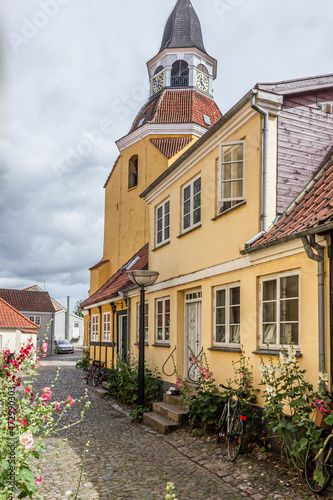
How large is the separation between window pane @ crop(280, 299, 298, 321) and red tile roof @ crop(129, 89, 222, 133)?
1595 centimetres

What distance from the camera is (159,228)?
13484mm

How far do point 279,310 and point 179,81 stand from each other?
20.7 m

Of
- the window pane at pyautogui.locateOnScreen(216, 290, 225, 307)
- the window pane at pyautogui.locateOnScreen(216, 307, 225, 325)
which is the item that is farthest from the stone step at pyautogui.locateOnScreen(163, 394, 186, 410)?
the window pane at pyautogui.locateOnScreen(216, 290, 225, 307)

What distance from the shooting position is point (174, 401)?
405 inches

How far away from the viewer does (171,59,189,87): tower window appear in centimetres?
2534

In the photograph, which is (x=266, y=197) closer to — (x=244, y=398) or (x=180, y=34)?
(x=244, y=398)

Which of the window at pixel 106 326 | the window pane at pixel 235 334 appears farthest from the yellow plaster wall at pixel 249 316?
the window at pixel 106 326

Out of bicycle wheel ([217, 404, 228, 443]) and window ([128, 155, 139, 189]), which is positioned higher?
window ([128, 155, 139, 189])

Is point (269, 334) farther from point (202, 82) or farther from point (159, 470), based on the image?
point (202, 82)

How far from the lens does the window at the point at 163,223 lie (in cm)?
1284

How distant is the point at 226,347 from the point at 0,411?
214 inches

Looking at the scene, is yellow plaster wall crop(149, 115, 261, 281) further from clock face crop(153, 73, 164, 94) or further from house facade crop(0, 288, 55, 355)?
house facade crop(0, 288, 55, 355)

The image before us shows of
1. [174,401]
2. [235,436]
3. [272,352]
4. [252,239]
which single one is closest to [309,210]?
[252,239]

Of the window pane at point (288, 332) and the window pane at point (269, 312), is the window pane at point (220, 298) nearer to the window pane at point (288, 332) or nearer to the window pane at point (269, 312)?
the window pane at point (269, 312)
